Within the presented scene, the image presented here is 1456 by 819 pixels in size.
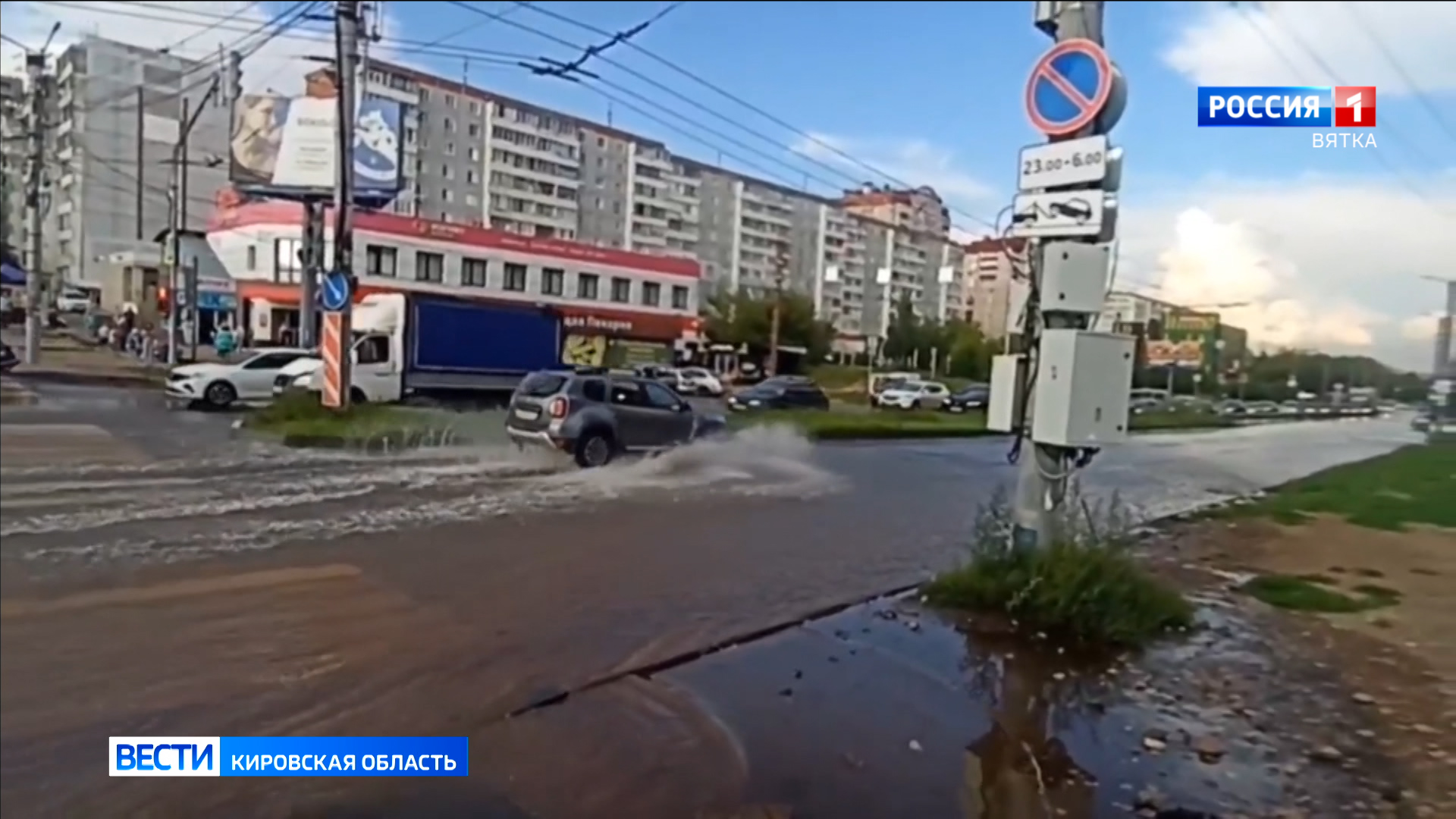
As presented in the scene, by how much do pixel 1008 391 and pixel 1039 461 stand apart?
15.2 inches

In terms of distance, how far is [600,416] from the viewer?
7969 millimetres

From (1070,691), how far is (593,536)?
12.1ft

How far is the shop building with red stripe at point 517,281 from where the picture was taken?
5859mm

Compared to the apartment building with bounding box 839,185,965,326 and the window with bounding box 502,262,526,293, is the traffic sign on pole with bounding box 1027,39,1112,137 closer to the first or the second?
the apartment building with bounding box 839,185,965,326

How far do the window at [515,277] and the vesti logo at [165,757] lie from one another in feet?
11.1

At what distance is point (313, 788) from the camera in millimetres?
2500

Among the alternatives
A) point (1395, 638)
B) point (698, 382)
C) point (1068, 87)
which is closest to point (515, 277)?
point (698, 382)

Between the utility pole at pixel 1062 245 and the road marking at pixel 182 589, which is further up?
the utility pole at pixel 1062 245

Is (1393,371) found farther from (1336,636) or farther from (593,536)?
(593,536)

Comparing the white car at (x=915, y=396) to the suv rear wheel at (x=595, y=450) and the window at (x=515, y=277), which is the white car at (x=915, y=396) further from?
the window at (x=515, y=277)

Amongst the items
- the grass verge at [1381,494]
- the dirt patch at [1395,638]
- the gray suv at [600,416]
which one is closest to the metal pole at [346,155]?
the gray suv at [600,416]

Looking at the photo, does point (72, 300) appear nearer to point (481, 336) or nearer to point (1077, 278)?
point (481, 336)

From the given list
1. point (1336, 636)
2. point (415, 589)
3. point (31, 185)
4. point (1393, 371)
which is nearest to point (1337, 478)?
point (1336, 636)

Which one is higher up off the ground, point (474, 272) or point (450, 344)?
point (474, 272)
